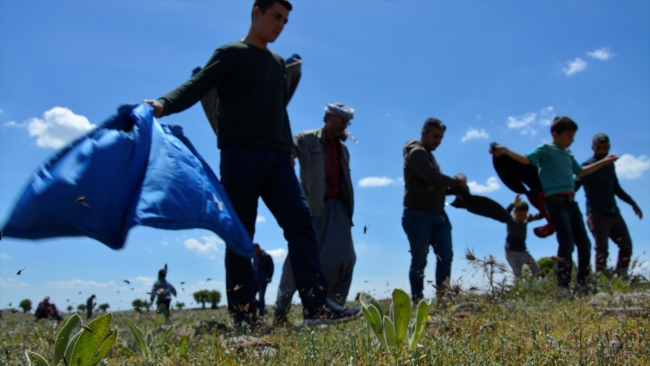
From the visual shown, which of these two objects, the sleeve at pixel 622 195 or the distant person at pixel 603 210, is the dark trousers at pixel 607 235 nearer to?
the distant person at pixel 603 210

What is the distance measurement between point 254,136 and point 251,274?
1124 mm

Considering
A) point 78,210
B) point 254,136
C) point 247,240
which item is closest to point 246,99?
point 254,136

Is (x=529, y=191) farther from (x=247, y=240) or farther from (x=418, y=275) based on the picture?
(x=247, y=240)

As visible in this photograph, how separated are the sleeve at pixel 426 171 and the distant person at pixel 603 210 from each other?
8.94 ft

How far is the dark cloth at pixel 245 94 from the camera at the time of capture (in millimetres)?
4477

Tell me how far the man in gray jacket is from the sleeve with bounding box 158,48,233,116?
1452mm

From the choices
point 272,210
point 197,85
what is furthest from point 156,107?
point 272,210

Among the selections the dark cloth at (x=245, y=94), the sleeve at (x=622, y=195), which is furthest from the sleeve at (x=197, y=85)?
the sleeve at (x=622, y=195)

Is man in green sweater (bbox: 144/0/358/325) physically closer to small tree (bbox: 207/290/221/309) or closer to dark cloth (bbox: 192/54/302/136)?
dark cloth (bbox: 192/54/302/136)

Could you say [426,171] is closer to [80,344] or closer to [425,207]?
[425,207]

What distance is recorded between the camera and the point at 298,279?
4.46m

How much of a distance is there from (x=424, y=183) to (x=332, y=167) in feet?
4.30

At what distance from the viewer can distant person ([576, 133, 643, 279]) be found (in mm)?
7941

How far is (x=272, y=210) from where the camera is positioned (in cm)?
467
